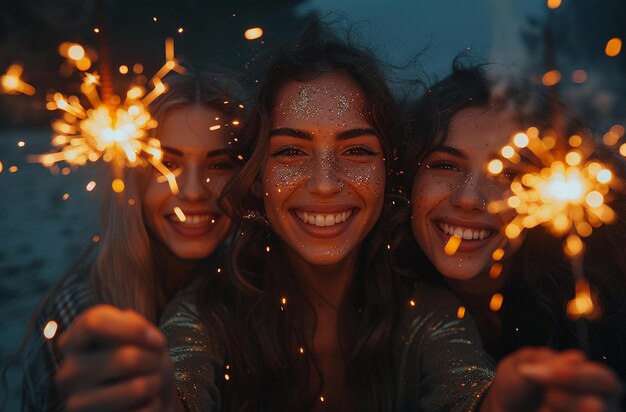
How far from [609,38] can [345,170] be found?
353cm

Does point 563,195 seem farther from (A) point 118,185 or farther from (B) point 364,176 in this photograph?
(A) point 118,185

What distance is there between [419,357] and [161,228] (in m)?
1.08

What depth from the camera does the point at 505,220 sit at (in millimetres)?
1767

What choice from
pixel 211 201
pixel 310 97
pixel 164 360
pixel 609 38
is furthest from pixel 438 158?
pixel 609 38

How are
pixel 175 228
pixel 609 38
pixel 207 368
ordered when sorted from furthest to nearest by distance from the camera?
pixel 609 38, pixel 175 228, pixel 207 368

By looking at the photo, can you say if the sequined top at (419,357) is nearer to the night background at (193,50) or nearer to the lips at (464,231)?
the lips at (464,231)

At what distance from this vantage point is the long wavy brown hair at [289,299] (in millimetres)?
1780

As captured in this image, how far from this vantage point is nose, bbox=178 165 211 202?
1.95m

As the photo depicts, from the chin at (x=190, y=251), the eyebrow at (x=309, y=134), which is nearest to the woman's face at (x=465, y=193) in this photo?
the eyebrow at (x=309, y=134)

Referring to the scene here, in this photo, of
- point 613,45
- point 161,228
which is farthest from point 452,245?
point 613,45

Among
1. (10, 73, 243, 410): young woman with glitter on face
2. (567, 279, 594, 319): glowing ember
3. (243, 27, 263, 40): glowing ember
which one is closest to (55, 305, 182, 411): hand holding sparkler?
(10, 73, 243, 410): young woman with glitter on face

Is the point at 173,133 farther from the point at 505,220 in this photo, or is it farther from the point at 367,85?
the point at 505,220

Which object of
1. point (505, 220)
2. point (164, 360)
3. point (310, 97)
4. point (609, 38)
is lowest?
point (164, 360)

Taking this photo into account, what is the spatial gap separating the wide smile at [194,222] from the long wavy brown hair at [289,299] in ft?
→ 0.44
